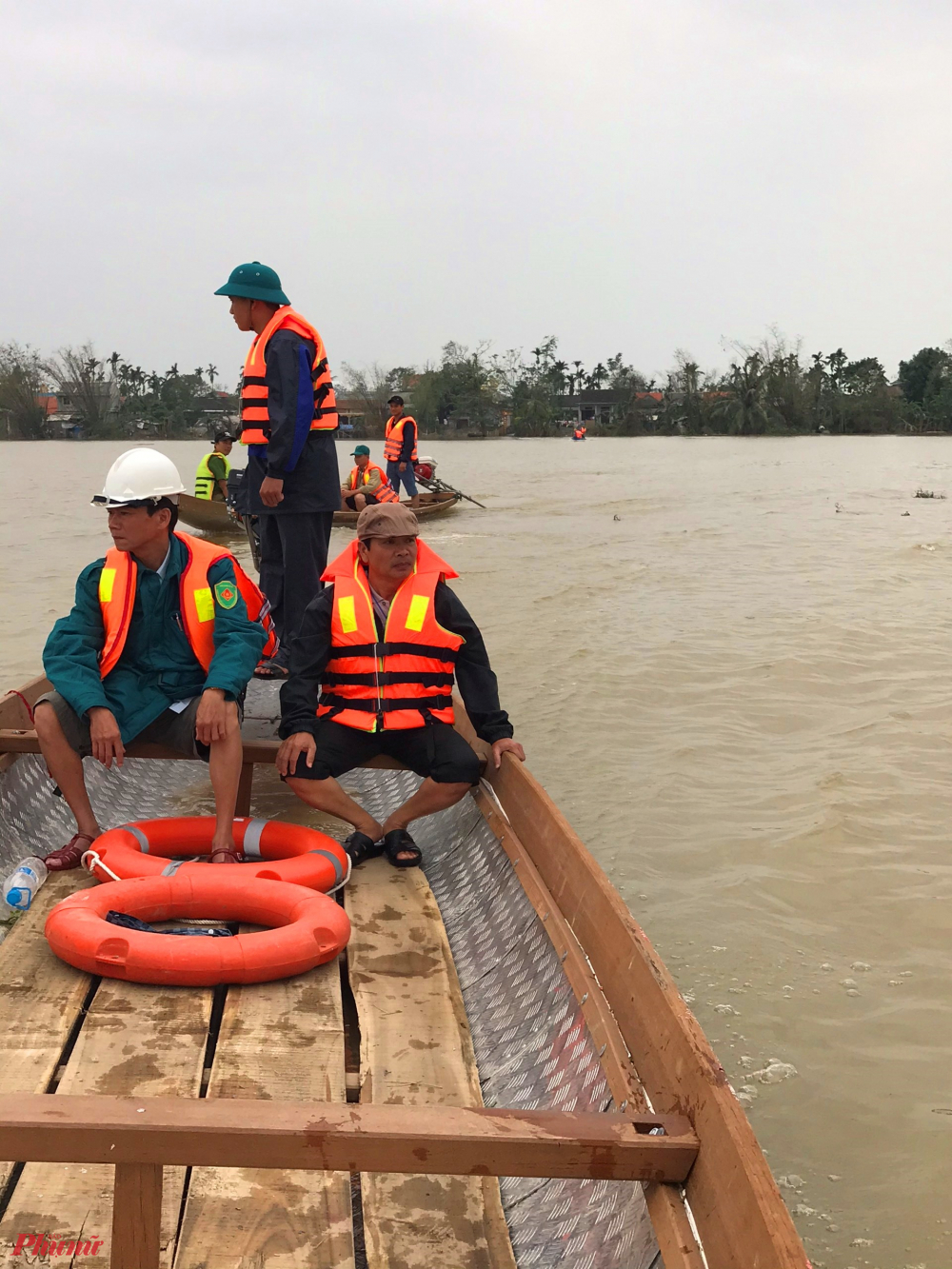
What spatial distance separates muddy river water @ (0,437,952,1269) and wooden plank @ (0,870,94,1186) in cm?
188

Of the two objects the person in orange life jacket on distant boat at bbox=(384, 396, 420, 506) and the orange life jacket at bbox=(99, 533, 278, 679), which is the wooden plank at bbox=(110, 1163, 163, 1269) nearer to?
the orange life jacket at bbox=(99, 533, 278, 679)

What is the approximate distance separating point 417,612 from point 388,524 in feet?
1.02

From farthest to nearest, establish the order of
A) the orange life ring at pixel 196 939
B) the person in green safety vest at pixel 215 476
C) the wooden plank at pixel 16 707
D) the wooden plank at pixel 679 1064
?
1. the person in green safety vest at pixel 215 476
2. the wooden plank at pixel 16 707
3. the orange life ring at pixel 196 939
4. the wooden plank at pixel 679 1064

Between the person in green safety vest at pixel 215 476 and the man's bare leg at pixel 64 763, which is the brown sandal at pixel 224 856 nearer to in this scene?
the man's bare leg at pixel 64 763

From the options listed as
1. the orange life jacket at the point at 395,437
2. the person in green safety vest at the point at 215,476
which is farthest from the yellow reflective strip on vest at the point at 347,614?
the orange life jacket at the point at 395,437

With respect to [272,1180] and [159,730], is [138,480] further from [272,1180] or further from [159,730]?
[272,1180]

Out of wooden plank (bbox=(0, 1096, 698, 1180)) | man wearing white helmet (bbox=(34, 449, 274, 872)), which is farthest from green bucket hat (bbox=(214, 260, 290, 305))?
wooden plank (bbox=(0, 1096, 698, 1180))

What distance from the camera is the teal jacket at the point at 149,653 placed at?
3.36 m

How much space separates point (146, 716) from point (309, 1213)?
185 cm

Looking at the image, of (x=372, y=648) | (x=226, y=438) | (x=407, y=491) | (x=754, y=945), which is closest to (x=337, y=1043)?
(x=372, y=648)

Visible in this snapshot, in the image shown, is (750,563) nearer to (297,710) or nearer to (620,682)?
(620,682)

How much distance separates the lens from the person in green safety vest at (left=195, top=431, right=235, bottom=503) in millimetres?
13352

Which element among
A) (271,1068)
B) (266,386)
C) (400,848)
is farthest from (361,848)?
(266,386)

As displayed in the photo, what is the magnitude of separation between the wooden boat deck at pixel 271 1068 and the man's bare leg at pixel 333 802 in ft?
1.24
